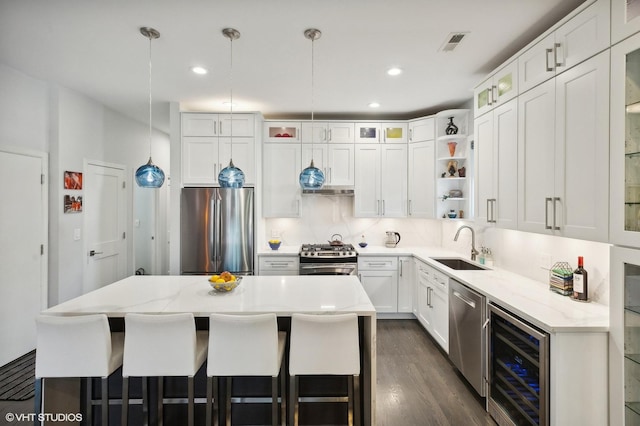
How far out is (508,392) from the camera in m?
2.16

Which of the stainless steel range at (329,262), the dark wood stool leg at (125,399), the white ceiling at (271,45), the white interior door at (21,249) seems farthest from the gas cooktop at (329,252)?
the white interior door at (21,249)

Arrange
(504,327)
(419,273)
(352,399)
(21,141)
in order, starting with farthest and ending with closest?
(419,273), (21,141), (504,327), (352,399)

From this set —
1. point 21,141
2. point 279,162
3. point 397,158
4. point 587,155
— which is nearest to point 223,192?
point 279,162

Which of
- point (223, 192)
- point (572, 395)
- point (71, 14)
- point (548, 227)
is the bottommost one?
point (572, 395)

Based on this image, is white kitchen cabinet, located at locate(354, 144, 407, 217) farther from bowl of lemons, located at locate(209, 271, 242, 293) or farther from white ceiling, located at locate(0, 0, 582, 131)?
bowl of lemons, located at locate(209, 271, 242, 293)

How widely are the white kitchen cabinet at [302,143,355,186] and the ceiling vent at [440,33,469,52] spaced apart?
6.70 ft

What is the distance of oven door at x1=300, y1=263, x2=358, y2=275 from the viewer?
4.14 m

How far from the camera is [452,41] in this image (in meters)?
2.54

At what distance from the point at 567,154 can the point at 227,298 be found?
8.07 feet

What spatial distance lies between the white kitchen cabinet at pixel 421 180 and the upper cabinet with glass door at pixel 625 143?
2663 millimetres

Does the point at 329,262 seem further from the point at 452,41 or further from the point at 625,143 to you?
the point at 625,143

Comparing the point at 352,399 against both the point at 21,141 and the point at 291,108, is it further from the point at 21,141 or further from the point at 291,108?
the point at 21,141

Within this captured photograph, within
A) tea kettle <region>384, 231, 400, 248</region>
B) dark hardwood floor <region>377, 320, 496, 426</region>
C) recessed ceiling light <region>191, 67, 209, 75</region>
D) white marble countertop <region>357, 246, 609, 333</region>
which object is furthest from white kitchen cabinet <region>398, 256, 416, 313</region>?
recessed ceiling light <region>191, 67, 209, 75</region>

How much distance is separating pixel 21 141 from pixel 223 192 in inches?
82.0
